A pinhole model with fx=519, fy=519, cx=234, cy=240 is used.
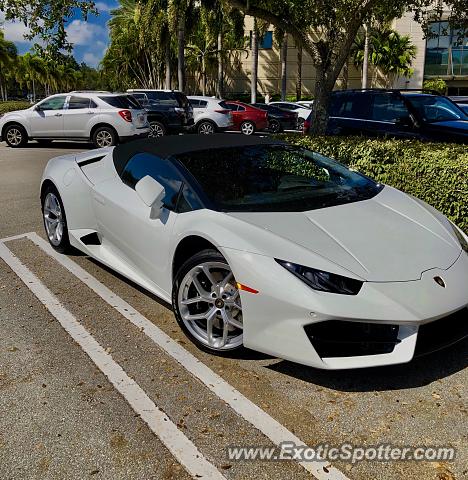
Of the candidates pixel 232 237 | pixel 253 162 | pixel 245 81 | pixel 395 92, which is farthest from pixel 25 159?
pixel 245 81

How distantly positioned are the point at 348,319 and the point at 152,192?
1.67m

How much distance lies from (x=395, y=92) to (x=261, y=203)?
6.35 m

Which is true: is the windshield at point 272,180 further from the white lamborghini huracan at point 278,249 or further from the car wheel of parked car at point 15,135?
the car wheel of parked car at point 15,135

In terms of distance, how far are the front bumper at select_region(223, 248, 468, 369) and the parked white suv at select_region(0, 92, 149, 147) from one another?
12.3 metres

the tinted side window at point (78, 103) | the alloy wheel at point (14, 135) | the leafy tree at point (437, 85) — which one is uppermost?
the leafy tree at point (437, 85)

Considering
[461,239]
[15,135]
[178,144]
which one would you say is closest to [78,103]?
[15,135]

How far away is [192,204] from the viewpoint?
3418 millimetres

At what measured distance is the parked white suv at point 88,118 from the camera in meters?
14.3

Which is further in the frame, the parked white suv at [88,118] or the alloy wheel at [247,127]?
the alloy wheel at [247,127]

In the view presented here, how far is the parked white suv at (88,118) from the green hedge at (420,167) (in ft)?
29.4

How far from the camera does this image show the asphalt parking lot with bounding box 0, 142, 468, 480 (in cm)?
230

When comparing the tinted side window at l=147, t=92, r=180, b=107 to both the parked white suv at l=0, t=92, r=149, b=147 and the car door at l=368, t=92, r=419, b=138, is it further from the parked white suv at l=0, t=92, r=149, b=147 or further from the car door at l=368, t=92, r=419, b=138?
the car door at l=368, t=92, r=419, b=138

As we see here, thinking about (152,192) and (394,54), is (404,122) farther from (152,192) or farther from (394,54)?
(394,54)

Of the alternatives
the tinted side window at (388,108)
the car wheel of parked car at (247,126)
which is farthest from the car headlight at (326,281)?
the car wheel of parked car at (247,126)
